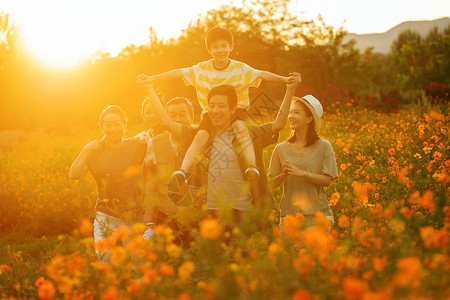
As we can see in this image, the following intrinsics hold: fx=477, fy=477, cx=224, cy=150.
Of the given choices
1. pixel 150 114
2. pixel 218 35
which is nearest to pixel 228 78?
pixel 218 35

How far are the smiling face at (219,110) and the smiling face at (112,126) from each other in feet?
4.55

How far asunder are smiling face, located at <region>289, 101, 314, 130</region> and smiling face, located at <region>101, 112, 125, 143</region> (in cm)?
178

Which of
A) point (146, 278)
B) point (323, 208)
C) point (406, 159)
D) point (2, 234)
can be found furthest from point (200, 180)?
point (2, 234)

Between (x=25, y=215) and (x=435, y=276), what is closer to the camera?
(x=435, y=276)

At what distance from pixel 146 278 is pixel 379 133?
572 centimetres

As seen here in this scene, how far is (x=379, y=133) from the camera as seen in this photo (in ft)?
23.5

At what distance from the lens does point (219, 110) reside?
12.0 ft

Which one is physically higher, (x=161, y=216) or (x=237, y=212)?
(x=237, y=212)

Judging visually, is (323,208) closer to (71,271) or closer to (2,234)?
(71,271)

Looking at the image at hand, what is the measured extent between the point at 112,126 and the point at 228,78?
52.9 inches

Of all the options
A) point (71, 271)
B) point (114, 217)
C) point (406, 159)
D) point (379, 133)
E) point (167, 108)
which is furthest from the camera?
point (379, 133)

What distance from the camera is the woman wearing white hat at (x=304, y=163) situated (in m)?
3.80

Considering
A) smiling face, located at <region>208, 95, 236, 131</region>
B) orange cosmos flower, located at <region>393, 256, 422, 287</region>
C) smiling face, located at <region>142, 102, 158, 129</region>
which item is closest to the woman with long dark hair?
smiling face, located at <region>142, 102, 158, 129</region>

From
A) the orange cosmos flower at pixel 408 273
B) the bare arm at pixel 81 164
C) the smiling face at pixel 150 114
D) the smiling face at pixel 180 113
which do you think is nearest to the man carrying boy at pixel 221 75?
the smiling face at pixel 180 113
